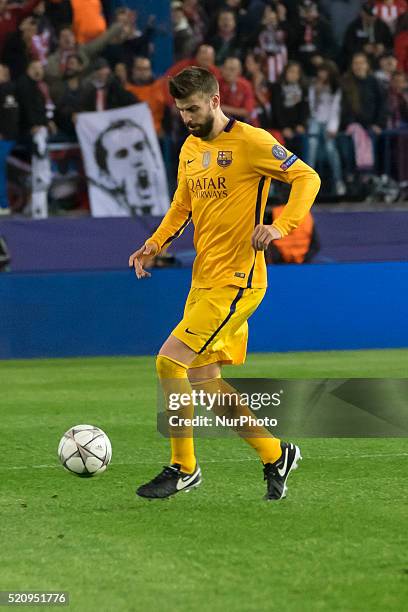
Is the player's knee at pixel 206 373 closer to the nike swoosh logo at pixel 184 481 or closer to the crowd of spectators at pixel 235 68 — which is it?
the nike swoosh logo at pixel 184 481

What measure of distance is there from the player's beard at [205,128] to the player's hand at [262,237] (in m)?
0.65

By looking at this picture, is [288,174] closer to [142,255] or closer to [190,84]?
[190,84]

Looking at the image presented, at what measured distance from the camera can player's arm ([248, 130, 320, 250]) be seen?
18.8 feet

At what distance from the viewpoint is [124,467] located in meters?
7.12

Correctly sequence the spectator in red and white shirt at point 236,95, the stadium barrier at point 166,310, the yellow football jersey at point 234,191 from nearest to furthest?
the yellow football jersey at point 234,191 → the stadium barrier at point 166,310 → the spectator in red and white shirt at point 236,95

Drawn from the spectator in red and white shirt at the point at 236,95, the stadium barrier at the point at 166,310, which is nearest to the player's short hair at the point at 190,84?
the stadium barrier at the point at 166,310

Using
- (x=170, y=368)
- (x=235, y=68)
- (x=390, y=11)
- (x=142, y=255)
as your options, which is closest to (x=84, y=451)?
(x=170, y=368)

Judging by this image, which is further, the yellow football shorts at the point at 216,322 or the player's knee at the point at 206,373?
the player's knee at the point at 206,373

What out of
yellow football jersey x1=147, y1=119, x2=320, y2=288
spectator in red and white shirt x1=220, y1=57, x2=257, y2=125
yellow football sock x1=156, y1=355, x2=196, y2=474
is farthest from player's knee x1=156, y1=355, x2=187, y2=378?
spectator in red and white shirt x1=220, y1=57, x2=257, y2=125

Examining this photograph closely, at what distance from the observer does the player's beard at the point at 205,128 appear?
587 centimetres

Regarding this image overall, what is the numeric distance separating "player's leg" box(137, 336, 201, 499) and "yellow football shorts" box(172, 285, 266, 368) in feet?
0.23

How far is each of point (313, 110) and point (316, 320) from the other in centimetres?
375

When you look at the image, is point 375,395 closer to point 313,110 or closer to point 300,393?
point 300,393

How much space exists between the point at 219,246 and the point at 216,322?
1.25 ft
